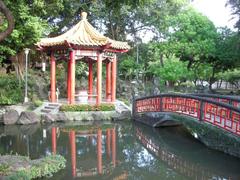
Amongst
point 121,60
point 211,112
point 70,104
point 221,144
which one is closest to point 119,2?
point 211,112

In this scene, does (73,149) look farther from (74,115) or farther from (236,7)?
(236,7)

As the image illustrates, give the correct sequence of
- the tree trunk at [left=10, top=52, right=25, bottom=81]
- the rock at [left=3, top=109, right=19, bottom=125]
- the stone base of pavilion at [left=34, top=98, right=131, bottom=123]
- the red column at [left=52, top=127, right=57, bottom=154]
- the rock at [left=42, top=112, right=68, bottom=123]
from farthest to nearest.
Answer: the tree trunk at [left=10, top=52, right=25, bottom=81]
the stone base of pavilion at [left=34, top=98, right=131, bottom=123]
the rock at [left=42, top=112, right=68, bottom=123]
the rock at [left=3, top=109, right=19, bottom=125]
the red column at [left=52, top=127, right=57, bottom=154]

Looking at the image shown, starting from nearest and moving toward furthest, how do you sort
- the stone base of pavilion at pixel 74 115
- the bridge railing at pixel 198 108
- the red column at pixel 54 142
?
the bridge railing at pixel 198 108 → the red column at pixel 54 142 → the stone base of pavilion at pixel 74 115

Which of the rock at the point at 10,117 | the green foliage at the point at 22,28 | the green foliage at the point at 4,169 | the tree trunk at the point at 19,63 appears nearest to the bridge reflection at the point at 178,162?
the green foliage at the point at 4,169

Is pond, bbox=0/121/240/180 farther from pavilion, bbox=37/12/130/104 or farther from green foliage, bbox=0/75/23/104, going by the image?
pavilion, bbox=37/12/130/104

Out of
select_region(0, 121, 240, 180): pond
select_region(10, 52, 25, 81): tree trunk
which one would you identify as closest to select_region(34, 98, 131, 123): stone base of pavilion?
select_region(0, 121, 240, 180): pond

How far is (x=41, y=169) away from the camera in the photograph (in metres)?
7.32

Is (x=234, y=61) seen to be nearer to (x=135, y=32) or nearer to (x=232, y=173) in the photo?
(x=135, y=32)

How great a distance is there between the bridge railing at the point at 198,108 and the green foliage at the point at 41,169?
478cm

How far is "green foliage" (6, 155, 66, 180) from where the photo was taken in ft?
21.5

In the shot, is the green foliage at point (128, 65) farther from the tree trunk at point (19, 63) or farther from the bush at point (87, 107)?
the bush at point (87, 107)

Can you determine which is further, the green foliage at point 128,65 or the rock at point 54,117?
the green foliage at point 128,65

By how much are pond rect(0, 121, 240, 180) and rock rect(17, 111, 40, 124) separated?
66cm

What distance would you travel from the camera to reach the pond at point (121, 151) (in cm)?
802
